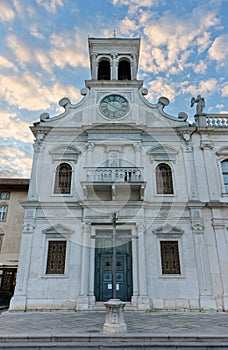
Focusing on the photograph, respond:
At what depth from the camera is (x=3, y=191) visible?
59.4 feet

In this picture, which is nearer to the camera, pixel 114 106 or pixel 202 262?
pixel 202 262

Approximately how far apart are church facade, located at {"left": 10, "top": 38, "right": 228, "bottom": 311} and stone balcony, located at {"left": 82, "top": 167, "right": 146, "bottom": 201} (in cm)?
5

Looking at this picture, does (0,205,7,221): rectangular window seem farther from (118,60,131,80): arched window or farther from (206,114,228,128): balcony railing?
(206,114,228,128): balcony railing

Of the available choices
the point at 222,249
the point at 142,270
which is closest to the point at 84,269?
the point at 142,270

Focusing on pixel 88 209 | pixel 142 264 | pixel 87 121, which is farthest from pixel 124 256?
pixel 87 121

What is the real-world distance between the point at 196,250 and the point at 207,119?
8419 millimetres

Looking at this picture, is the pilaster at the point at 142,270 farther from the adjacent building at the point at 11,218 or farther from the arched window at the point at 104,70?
the arched window at the point at 104,70

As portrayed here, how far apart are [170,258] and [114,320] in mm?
6310

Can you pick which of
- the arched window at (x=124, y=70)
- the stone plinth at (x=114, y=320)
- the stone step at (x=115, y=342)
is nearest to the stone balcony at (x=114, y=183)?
the stone plinth at (x=114, y=320)

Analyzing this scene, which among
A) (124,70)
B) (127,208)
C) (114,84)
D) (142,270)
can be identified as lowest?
(142,270)

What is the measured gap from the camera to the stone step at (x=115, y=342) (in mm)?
6215

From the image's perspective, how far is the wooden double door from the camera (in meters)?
12.3

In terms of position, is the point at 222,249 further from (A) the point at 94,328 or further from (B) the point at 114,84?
(B) the point at 114,84

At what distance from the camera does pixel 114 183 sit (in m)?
13.0
